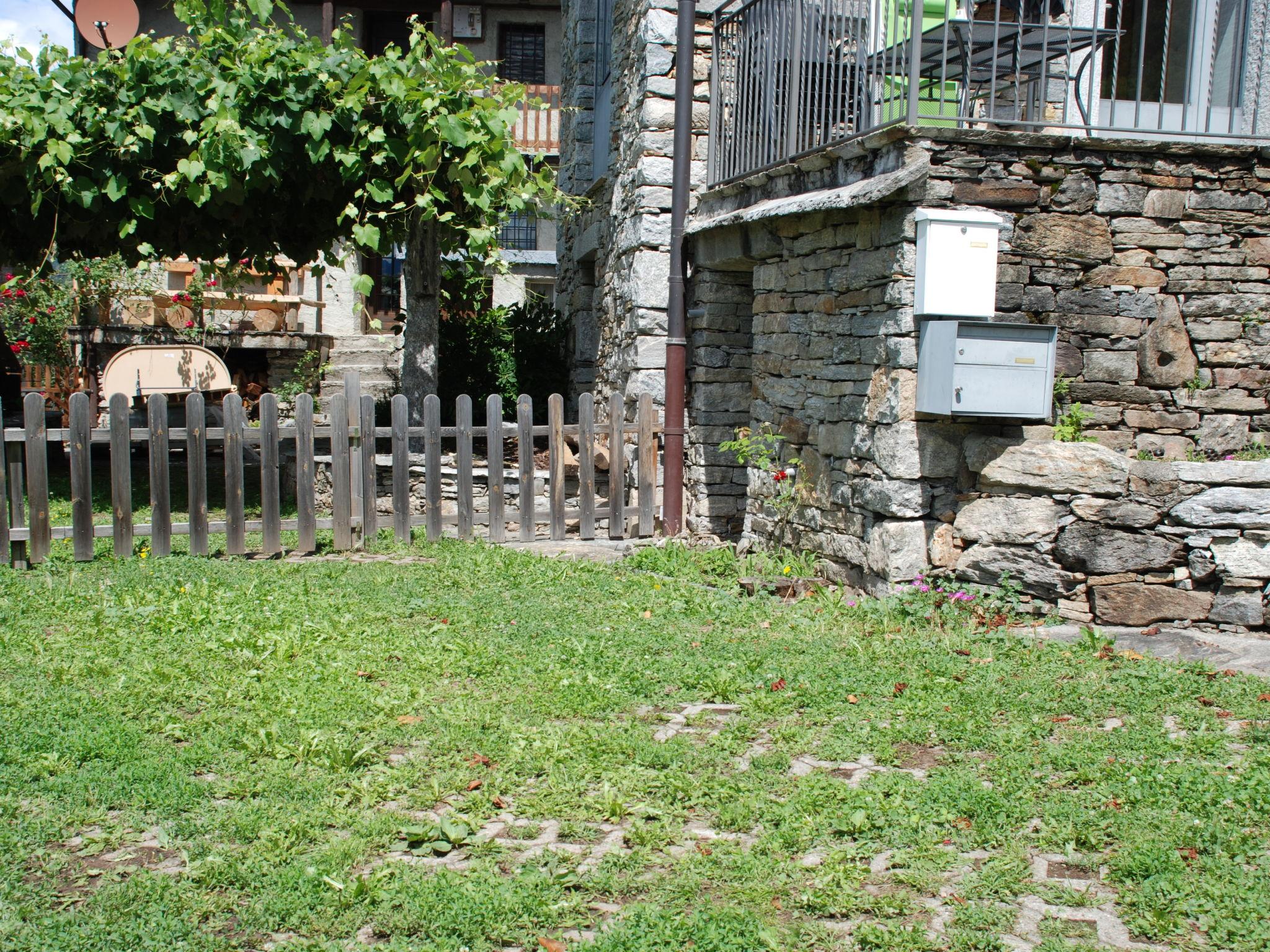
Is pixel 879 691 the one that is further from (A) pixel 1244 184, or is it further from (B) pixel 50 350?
(B) pixel 50 350

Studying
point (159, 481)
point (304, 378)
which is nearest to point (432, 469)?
point (159, 481)

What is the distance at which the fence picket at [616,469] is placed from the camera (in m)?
7.50

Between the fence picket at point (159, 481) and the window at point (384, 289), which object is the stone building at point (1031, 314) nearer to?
the fence picket at point (159, 481)

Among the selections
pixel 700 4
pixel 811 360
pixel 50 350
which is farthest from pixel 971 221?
pixel 50 350

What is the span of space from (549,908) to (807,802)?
3.02 ft

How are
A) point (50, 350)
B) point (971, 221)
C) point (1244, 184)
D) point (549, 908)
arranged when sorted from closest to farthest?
point (549, 908) → point (971, 221) → point (1244, 184) → point (50, 350)

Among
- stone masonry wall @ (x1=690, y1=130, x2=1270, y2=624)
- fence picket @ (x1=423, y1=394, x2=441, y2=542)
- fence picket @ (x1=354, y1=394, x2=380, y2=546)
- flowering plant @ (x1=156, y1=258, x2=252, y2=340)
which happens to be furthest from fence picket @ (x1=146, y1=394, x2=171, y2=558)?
flowering plant @ (x1=156, y1=258, x2=252, y2=340)

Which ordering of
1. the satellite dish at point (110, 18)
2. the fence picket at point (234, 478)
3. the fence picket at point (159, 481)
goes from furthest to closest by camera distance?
1. the satellite dish at point (110, 18)
2. the fence picket at point (234, 478)
3. the fence picket at point (159, 481)

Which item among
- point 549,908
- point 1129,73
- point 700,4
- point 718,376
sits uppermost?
point 700,4

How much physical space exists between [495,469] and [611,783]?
3990 mm

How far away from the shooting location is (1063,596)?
5.23 metres

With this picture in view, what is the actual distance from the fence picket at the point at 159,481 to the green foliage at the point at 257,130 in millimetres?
1599

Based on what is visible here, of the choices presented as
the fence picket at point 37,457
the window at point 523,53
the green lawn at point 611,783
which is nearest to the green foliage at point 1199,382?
the green lawn at point 611,783

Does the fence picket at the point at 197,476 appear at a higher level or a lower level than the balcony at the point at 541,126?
lower
